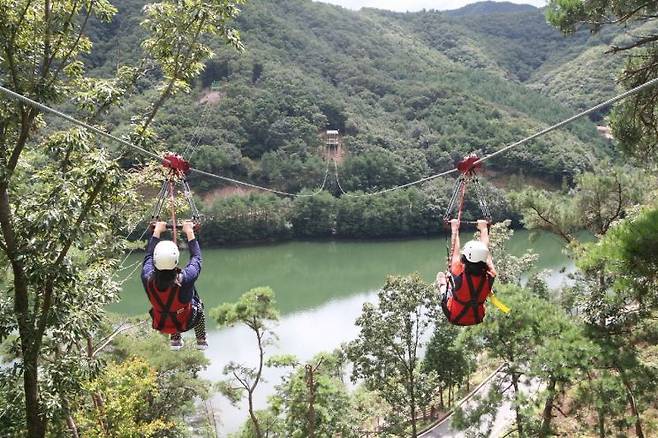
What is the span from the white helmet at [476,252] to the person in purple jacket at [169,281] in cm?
127

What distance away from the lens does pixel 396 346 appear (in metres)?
8.90

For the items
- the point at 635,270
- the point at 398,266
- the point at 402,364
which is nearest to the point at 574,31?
the point at 635,270

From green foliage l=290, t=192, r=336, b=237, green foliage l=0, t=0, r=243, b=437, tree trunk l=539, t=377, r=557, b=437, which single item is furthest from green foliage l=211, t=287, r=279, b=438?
green foliage l=290, t=192, r=336, b=237

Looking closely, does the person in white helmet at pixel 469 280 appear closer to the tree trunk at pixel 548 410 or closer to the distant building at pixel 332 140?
the tree trunk at pixel 548 410

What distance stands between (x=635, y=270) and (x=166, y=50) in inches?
122

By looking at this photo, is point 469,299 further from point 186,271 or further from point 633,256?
point 186,271

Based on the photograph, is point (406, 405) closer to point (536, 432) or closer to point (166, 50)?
point (536, 432)

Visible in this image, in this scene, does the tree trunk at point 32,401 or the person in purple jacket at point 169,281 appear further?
the tree trunk at point 32,401

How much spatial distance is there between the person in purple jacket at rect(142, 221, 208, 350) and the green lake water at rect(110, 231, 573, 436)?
22.7 feet

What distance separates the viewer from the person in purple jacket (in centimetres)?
244

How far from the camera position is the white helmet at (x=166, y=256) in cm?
241

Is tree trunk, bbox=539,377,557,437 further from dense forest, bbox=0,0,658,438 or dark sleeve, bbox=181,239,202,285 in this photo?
dark sleeve, bbox=181,239,202,285

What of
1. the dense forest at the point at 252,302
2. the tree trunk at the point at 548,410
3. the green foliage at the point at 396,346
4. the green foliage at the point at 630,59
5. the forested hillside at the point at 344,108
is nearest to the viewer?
the dense forest at the point at 252,302

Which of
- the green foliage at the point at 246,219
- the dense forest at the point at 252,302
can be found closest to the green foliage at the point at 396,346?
the dense forest at the point at 252,302
